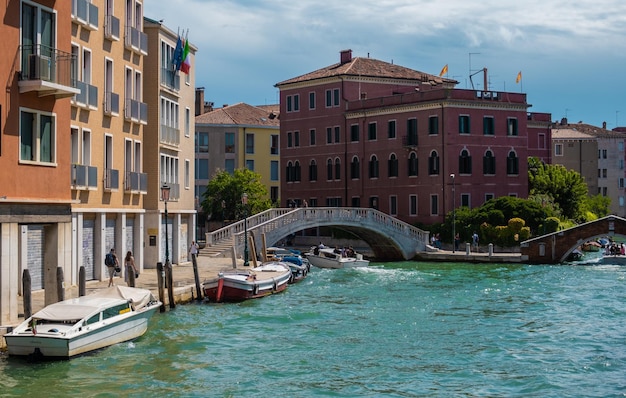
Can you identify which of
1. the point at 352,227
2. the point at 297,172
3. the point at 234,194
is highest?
the point at 297,172

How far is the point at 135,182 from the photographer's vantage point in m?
34.9

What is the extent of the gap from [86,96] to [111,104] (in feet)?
7.65

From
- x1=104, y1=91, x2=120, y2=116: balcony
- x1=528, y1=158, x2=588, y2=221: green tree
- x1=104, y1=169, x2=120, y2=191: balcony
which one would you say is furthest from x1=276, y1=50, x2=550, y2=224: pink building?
x1=104, y1=169, x2=120, y2=191: balcony

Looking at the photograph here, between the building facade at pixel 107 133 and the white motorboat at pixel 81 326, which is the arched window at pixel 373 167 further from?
the white motorboat at pixel 81 326

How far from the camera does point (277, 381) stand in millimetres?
19062

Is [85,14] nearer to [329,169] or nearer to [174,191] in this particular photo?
[174,191]

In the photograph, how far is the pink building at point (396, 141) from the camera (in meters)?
58.2

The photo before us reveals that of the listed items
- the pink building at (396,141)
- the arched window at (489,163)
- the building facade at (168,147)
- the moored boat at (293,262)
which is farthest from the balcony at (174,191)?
the arched window at (489,163)

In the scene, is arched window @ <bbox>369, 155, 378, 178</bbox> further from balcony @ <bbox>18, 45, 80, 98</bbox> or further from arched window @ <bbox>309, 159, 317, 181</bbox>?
balcony @ <bbox>18, 45, 80, 98</bbox>

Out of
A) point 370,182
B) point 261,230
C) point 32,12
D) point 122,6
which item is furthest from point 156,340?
point 370,182

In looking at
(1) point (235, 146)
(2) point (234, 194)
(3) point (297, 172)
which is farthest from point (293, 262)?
(1) point (235, 146)

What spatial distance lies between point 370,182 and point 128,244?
1155 inches

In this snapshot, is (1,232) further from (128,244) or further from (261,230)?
(261,230)

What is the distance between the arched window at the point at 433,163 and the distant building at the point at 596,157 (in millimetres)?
33230
